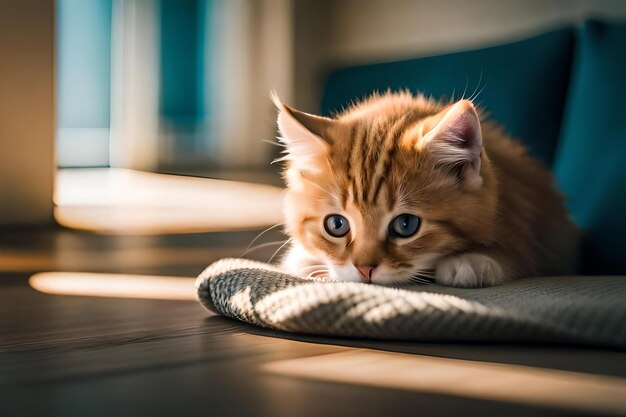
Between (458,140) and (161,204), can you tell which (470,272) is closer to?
(458,140)

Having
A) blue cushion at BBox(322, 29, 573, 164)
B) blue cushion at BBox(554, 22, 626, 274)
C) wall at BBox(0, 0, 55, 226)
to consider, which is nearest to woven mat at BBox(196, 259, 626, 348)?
blue cushion at BBox(554, 22, 626, 274)

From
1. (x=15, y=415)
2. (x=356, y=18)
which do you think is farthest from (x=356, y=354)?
(x=356, y=18)

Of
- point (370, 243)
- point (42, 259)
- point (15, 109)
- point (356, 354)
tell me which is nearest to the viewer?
point (356, 354)

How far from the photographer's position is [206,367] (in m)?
0.99

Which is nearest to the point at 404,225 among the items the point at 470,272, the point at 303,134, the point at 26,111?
the point at 470,272

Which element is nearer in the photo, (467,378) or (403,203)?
(467,378)

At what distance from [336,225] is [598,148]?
1.03 metres

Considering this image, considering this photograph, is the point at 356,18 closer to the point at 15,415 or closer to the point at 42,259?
the point at 42,259

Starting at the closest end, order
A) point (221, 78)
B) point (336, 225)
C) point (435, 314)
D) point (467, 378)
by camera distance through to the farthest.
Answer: point (467, 378), point (435, 314), point (336, 225), point (221, 78)

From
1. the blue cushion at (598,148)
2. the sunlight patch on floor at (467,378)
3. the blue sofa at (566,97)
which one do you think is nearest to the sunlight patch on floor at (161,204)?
the blue sofa at (566,97)

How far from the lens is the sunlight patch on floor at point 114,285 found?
1567mm

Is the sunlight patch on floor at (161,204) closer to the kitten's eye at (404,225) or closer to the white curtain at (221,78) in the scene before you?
the white curtain at (221,78)

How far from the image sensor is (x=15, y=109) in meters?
3.04

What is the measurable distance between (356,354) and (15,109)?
Answer: 239cm
